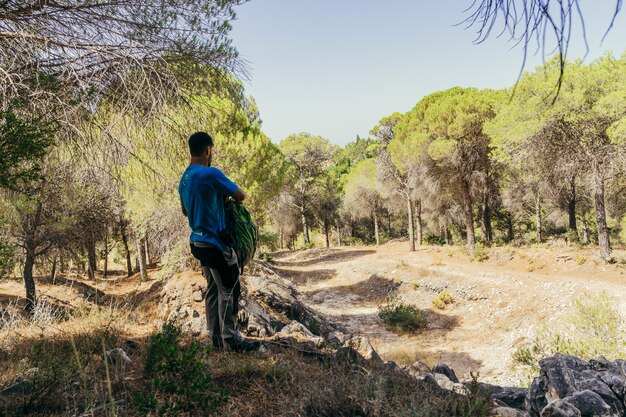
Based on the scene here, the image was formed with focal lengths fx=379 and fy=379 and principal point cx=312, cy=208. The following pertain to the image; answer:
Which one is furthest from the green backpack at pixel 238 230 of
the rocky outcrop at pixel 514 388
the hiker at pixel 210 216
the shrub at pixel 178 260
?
the shrub at pixel 178 260

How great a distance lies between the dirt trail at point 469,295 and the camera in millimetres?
10383

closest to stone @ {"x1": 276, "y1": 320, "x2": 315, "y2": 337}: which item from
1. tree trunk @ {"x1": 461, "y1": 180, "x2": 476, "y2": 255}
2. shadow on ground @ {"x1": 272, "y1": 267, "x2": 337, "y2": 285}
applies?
shadow on ground @ {"x1": 272, "y1": 267, "x2": 337, "y2": 285}

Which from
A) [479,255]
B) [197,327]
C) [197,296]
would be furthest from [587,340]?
[479,255]

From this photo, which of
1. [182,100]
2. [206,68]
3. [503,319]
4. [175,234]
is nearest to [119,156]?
[182,100]

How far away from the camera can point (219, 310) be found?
3348 mm

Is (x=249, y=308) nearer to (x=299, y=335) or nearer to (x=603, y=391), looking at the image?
(x=299, y=335)

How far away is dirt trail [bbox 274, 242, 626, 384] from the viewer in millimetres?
10383

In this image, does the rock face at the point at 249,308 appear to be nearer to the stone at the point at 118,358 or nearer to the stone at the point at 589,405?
the stone at the point at 118,358

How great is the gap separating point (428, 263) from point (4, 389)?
1922 centimetres

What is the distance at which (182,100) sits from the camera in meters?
4.33

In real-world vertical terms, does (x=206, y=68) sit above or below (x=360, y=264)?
above

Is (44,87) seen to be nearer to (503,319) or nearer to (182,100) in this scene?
(182,100)

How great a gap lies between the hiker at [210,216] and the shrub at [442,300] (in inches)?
512

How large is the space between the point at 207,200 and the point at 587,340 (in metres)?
8.92
